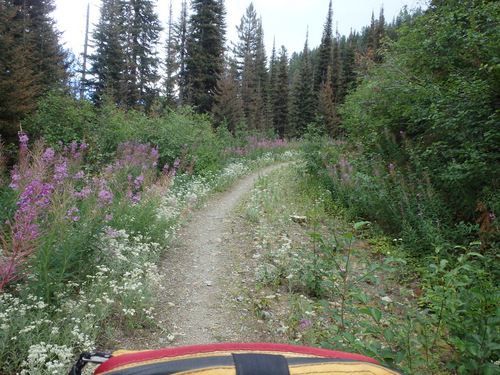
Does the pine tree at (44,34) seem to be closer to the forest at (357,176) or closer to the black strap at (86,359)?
the forest at (357,176)

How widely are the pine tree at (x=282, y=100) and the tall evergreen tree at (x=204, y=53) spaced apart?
52.2 feet

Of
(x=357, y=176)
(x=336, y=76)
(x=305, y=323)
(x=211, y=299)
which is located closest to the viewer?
(x=305, y=323)

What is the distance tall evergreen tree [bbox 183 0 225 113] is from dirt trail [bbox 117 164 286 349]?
2029 centimetres

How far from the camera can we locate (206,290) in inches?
159

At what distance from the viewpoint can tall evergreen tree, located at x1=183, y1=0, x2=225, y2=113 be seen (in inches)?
960

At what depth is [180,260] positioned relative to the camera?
486 centimetres

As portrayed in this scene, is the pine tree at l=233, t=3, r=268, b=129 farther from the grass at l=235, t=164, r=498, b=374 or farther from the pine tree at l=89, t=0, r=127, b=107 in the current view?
the grass at l=235, t=164, r=498, b=374

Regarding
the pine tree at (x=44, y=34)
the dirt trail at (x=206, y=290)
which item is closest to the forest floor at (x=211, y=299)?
the dirt trail at (x=206, y=290)

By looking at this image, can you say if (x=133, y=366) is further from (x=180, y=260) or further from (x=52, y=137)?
(x=52, y=137)

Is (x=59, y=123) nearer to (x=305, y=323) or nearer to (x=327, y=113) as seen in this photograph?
(x=305, y=323)

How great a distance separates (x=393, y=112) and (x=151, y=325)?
761 cm

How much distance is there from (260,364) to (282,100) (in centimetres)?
4185

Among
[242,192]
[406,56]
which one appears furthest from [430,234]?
[242,192]

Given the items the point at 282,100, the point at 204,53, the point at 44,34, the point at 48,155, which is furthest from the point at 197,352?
the point at 282,100
